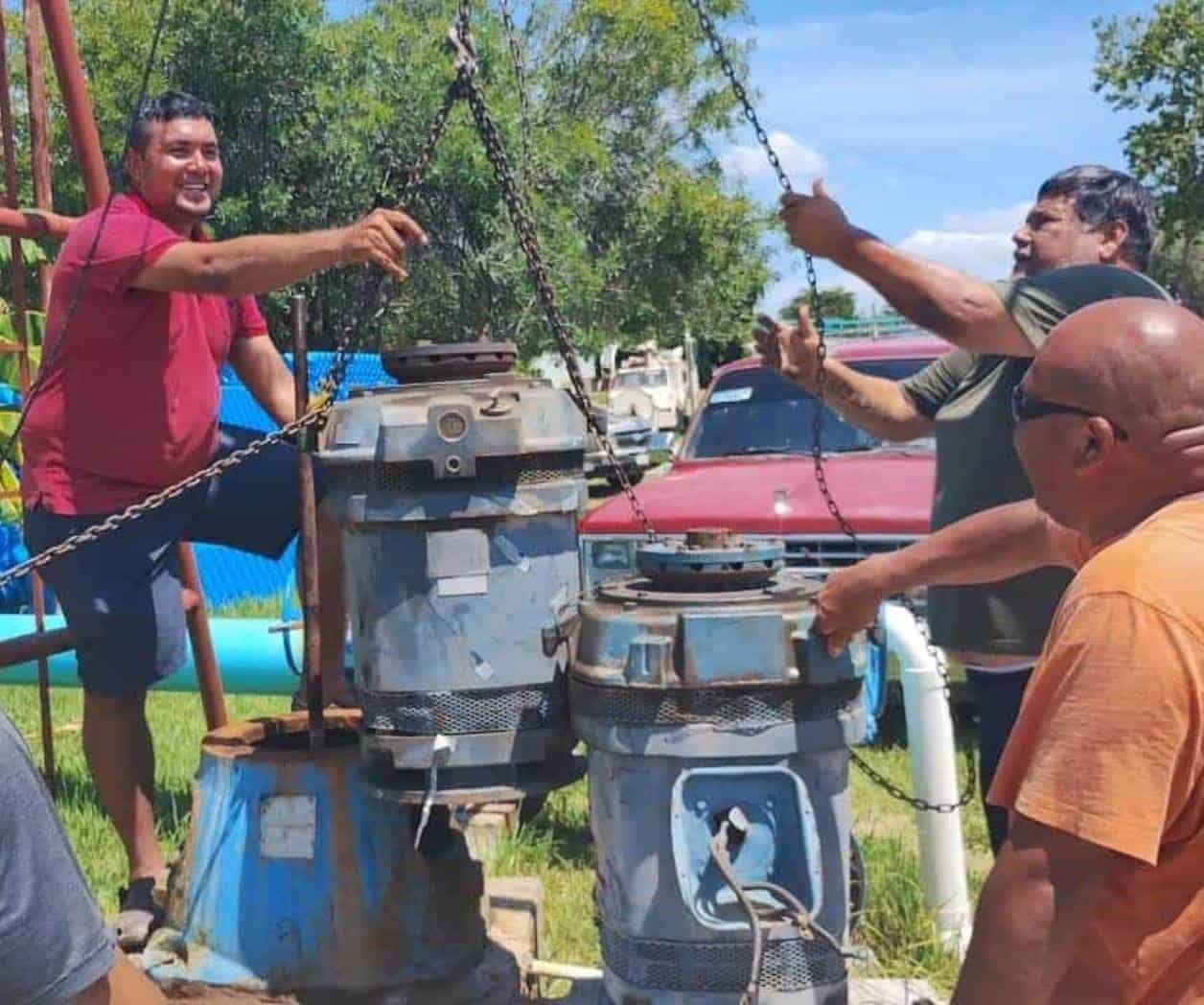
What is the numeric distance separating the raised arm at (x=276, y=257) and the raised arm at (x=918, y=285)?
0.89 m

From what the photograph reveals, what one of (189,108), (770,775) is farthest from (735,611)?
(189,108)

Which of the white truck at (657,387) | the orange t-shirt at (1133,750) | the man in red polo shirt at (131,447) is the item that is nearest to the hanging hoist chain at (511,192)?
the man in red polo shirt at (131,447)

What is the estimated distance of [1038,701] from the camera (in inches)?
72.9

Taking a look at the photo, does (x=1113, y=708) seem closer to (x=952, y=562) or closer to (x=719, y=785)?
(x=719, y=785)

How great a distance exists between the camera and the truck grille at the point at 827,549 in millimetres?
6230

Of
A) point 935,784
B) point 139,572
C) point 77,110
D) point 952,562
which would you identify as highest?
point 77,110

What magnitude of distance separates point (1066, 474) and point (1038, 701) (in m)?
0.32

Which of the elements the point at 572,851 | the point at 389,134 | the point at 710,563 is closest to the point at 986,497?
the point at 710,563

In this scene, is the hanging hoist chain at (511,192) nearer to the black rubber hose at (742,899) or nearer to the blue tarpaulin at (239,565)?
the black rubber hose at (742,899)

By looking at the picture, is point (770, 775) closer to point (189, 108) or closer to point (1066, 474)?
point (1066, 474)

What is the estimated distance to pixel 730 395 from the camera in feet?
24.6

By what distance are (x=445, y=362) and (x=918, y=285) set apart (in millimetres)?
1030

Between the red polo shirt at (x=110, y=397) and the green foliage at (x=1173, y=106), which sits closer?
the red polo shirt at (x=110, y=397)

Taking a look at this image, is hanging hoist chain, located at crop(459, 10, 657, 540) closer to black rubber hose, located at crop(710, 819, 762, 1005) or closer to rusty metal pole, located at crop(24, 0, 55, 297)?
black rubber hose, located at crop(710, 819, 762, 1005)
